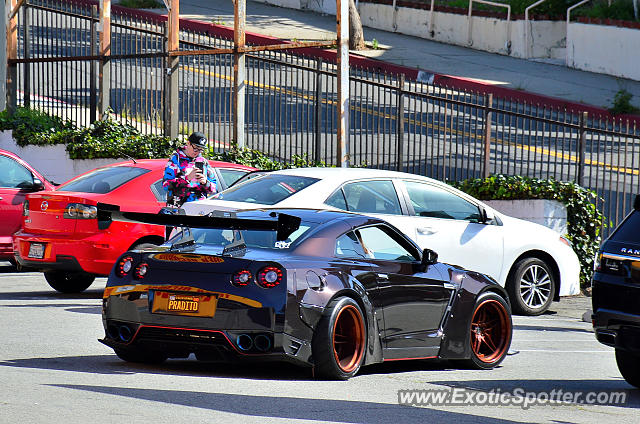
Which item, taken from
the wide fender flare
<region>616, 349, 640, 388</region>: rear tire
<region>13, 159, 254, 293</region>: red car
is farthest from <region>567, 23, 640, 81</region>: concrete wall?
<region>616, 349, 640, 388</region>: rear tire

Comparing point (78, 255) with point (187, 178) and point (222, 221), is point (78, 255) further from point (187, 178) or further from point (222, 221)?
point (222, 221)

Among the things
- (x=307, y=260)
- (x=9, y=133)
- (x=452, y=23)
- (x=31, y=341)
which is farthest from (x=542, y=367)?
(x=452, y=23)

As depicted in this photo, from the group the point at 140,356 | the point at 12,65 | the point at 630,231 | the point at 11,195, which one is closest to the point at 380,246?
the point at 630,231

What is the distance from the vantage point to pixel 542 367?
997 centimetres

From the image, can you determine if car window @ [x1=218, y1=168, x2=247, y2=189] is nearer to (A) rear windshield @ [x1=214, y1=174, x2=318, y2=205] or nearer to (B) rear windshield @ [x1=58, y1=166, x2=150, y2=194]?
(B) rear windshield @ [x1=58, y1=166, x2=150, y2=194]

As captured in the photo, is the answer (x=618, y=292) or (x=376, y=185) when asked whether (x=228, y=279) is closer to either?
(x=618, y=292)

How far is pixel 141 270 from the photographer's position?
8.59 metres

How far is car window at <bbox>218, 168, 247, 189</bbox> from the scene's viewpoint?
14.3m

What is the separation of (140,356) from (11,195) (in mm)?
6770

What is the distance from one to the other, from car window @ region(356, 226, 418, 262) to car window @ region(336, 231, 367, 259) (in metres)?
0.06

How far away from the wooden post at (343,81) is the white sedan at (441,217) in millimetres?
4174

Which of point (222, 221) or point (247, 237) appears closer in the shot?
point (222, 221)

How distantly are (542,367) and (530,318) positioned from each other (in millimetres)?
3834

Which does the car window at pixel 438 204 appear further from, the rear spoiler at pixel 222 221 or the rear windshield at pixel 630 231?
the rear spoiler at pixel 222 221
